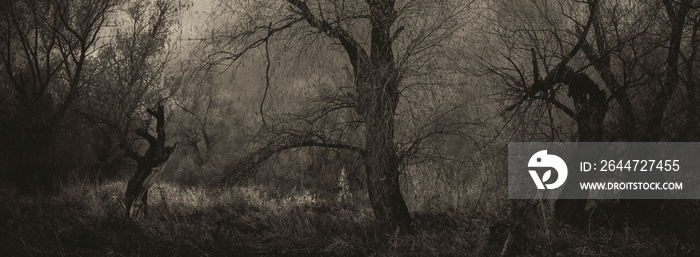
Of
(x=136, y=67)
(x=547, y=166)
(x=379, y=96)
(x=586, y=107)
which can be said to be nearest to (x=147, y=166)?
(x=379, y=96)

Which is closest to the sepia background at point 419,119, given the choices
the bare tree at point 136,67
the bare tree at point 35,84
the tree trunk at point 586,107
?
the tree trunk at point 586,107

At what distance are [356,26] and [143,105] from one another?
13695mm

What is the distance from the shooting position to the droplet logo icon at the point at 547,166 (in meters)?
9.32

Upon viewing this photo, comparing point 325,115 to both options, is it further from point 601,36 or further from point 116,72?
point 116,72

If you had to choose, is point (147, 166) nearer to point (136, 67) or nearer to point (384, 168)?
point (384, 168)

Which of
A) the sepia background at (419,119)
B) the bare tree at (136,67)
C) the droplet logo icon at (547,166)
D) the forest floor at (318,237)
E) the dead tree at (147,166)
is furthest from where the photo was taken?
the bare tree at (136,67)

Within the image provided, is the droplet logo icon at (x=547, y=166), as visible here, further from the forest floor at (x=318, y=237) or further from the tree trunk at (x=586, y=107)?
the forest floor at (x=318, y=237)

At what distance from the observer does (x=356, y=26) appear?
28.8 feet

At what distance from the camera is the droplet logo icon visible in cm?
932

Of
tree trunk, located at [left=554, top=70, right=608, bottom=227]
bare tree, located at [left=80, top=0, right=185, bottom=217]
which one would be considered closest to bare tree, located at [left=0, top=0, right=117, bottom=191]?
bare tree, located at [left=80, top=0, right=185, bottom=217]

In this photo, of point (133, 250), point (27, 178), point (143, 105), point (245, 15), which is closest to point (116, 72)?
point (143, 105)

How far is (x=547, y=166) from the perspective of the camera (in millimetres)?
9508

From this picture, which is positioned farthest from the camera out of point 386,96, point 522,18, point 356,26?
point 522,18

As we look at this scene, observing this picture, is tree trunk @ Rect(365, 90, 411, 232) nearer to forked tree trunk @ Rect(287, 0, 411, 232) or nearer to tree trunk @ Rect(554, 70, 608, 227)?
forked tree trunk @ Rect(287, 0, 411, 232)
